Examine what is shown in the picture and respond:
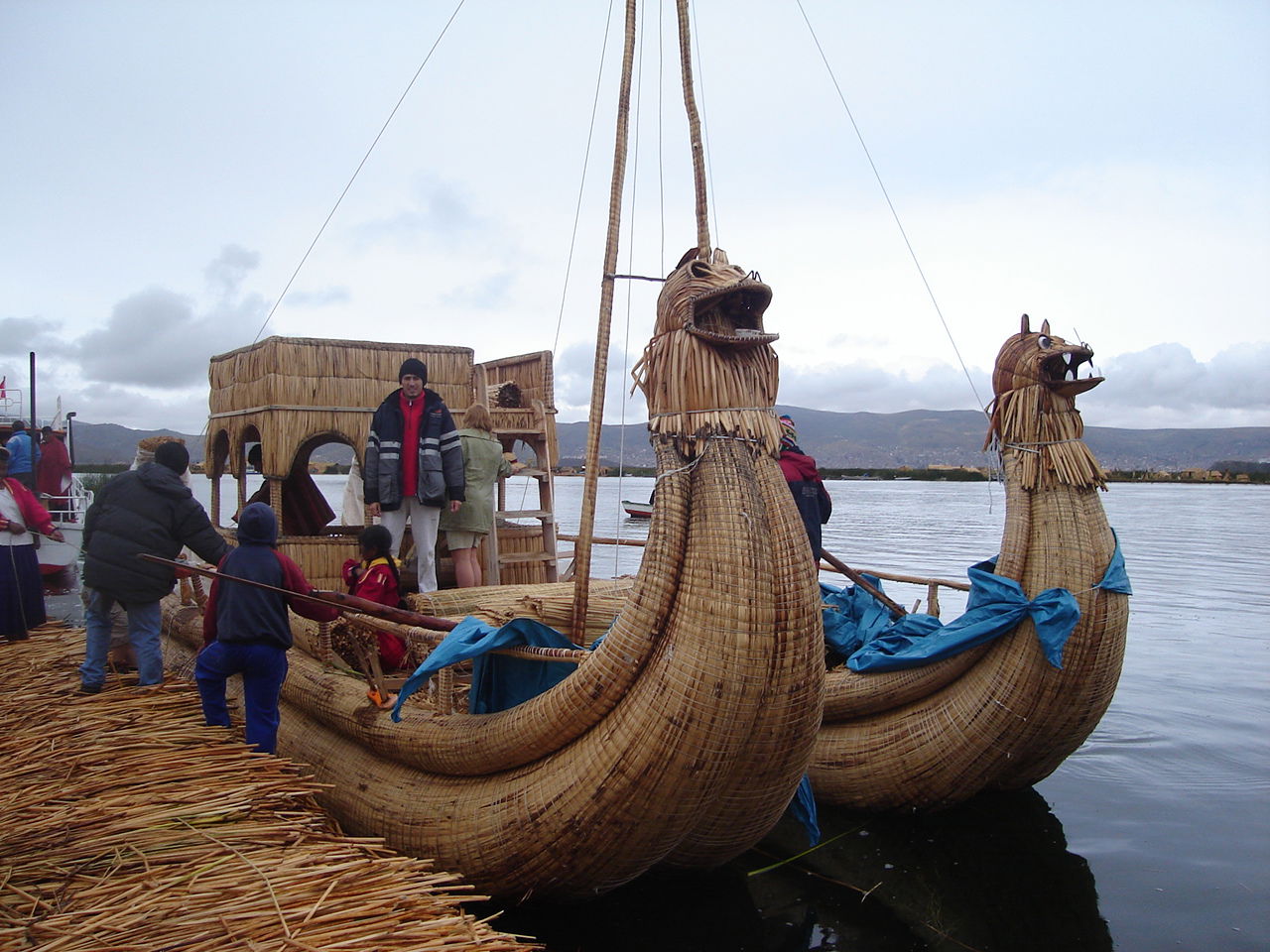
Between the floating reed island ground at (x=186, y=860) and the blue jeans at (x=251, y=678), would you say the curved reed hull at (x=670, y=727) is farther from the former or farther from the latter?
the blue jeans at (x=251, y=678)

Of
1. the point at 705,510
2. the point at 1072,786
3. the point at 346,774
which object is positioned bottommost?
the point at 1072,786

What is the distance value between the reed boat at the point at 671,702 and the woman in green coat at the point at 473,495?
7.37ft

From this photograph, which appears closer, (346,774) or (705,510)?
(705,510)

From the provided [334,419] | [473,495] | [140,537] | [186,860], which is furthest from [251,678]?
[334,419]

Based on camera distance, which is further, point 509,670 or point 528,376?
point 528,376

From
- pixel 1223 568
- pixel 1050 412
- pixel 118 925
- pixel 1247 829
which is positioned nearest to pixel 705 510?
pixel 118 925

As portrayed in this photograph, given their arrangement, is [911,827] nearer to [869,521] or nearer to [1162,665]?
[1162,665]

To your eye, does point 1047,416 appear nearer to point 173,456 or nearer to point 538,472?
point 538,472

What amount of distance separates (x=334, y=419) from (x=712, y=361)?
417 cm

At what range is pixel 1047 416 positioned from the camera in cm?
575

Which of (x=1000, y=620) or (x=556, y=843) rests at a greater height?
(x=1000, y=620)

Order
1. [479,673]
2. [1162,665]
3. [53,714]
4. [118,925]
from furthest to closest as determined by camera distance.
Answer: [1162,665], [53,714], [479,673], [118,925]

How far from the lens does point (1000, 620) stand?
5438 mm

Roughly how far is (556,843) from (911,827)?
→ 10.4 feet
